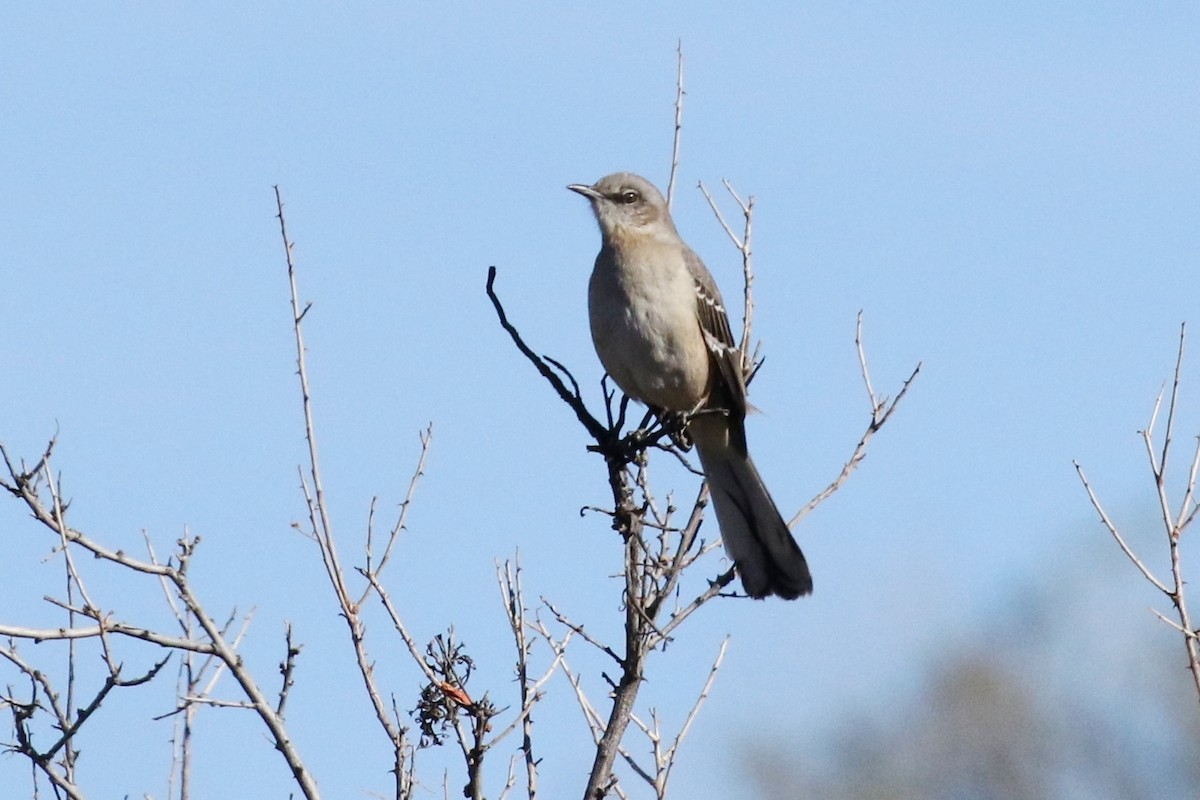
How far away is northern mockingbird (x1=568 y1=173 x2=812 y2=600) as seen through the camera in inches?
265

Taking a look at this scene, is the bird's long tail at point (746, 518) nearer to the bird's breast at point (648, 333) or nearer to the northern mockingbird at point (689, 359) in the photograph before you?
the northern mockingbird at point (689, 359)

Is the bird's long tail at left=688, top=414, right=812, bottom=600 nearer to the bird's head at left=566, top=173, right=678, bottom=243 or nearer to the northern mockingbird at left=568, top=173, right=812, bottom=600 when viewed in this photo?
the northern mockingbird at left=568, top=173, right=812, bottom=600

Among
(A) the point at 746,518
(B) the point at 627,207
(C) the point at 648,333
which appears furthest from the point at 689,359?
(B) the point at 627,207

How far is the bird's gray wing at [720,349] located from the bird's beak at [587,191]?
1.79 ft

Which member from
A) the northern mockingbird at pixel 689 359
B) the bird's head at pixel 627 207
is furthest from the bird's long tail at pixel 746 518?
the bird's head at pixel 627 207

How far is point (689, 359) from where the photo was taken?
712 centimetres

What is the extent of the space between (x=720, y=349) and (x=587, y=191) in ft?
3.52

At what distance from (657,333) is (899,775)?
9.48 meters

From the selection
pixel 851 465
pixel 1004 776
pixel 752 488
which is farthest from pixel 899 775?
pixel 851 465

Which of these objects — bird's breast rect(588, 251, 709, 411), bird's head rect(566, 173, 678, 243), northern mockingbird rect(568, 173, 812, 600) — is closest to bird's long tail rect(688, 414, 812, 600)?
northern mockingbird rect(568, 173, 812, 600)

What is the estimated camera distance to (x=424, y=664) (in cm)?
557

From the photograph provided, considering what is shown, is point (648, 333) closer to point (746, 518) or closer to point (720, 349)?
point (720, 349)

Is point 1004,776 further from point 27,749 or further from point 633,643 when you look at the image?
point 27,749

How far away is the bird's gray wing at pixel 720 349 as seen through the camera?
24.0ft
